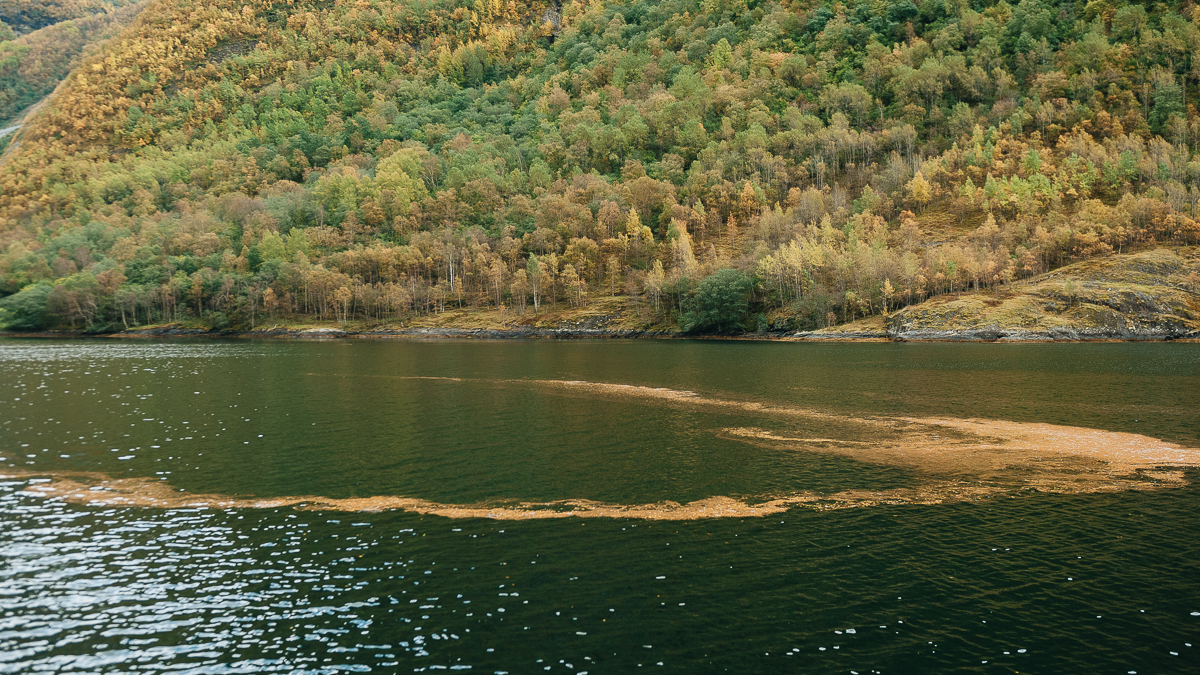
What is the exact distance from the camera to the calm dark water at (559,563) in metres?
17.7

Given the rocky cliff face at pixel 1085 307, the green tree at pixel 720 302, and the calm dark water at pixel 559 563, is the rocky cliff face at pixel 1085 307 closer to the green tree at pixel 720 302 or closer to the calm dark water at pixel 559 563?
the green tree at pixel 720 302

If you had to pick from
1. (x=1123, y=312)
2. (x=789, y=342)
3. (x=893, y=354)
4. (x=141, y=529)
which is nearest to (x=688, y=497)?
(x=141, y=529)

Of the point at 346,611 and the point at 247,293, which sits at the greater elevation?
the point at 247,293

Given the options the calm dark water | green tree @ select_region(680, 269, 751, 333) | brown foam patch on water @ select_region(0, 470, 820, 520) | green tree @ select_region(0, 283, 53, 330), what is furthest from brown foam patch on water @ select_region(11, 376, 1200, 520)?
green tree @ select_region(0, 283, 53, 330)

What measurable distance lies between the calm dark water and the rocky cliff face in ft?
269

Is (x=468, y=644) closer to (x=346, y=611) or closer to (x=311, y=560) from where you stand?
(x=346, y=611)

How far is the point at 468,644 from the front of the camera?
59.1 ft

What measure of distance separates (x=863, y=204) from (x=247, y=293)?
184344mm

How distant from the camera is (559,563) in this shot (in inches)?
943

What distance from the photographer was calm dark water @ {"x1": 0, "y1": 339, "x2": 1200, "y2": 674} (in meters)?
17.7

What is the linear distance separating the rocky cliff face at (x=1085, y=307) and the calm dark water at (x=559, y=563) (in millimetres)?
82077

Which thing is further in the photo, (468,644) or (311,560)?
(311,560)

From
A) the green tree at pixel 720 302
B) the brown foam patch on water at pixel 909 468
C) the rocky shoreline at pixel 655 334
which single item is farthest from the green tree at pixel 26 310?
the brown foam patch on water at pixel 909 468

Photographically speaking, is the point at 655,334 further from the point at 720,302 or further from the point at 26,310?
the point at 26,310
